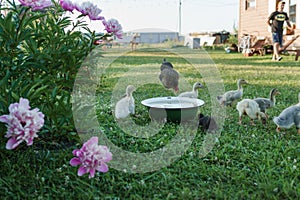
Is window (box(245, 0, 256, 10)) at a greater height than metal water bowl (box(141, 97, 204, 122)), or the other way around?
window (box(245, 0, 256, 10))

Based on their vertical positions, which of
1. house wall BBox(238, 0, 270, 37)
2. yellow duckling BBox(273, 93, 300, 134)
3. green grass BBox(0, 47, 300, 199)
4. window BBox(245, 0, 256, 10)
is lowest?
green grass BBox(0, 47, 300, 199)

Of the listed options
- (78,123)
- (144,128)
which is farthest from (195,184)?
(144,128)

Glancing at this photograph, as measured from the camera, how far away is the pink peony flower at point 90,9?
2186 mm

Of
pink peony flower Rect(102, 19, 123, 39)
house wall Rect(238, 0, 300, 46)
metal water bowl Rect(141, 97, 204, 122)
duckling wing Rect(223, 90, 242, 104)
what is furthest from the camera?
house wall Rect(238, 0, 300, 46)

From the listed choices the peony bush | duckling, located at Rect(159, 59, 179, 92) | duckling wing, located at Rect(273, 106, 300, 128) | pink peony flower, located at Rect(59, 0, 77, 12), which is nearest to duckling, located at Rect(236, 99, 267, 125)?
duckling wing, located at Rect(273, 106, 300, 128)

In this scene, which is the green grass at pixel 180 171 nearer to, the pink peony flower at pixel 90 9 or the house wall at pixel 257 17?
the pink peony flower at pixel 90 9

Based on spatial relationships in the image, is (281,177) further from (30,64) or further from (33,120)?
(30,64)

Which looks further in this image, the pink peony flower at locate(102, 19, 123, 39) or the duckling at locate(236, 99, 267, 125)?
the duckling at locate(236, 99, 267, 125)

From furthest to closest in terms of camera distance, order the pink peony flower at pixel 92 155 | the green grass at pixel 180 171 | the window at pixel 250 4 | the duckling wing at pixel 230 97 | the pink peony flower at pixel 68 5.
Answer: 1. the window at pixel 250 4
2. the duckling wing at pixel 230 97
3. the pink peony flower at pixel 68 5
4. the green grass at pixel 180 171
5. the pink peony flower at pixel 92 155

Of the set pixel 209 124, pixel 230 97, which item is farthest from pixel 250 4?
pixel 209 124

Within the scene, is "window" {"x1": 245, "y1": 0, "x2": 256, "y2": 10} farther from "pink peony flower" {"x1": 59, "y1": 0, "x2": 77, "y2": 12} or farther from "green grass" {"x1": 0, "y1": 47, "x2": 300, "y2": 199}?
"pink peony flower" {"x1": 59, "y1": 0, "x2": 77, "y2": 12}

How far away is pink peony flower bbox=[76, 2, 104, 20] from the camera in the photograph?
219 cm

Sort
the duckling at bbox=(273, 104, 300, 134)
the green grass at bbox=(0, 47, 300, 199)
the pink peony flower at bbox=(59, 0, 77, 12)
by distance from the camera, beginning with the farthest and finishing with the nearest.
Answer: the duckling at bbox=(273, 104, 300, 134), the pink peony flower at bbox=(59, 0, 77, 12), the green grass at bbox=(0, 47, 300, 199)

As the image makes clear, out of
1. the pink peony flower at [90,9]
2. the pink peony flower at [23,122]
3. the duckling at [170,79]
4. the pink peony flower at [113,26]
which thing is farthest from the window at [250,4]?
the pink peony flower at [23,122]
